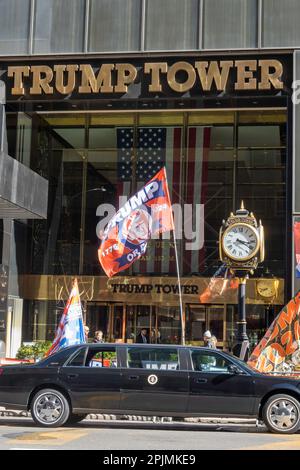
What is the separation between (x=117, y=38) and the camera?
23.5 m

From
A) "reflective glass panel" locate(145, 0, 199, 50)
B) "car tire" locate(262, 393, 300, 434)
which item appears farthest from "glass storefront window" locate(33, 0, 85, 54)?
"car tire" locate(262, 393, 300, 434)

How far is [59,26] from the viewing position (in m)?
23.9

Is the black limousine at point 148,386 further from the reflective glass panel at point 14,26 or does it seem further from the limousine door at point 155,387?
the reflective glass panel at point 14,26

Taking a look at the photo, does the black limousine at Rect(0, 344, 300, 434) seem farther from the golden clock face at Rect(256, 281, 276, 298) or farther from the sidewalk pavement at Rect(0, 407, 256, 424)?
the golden clock face at Rect(256, 281, 276, 298)

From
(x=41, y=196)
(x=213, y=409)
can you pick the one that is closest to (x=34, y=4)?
(x=41, y=196)

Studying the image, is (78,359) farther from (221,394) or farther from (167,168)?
(167,168)

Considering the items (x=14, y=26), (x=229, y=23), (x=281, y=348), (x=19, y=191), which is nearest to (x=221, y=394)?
(x=281, y=348)

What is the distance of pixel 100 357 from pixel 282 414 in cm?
325

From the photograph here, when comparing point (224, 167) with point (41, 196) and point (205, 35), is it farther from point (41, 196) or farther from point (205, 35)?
point (41, 196)

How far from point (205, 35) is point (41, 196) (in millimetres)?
7526

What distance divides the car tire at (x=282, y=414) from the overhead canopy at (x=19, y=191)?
10.00 metres

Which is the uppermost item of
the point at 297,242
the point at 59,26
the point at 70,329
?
the point at 59,26

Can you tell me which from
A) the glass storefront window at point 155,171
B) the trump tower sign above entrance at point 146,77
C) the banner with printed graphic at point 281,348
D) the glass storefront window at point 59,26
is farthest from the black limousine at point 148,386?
the glass storefront window at point 155,171

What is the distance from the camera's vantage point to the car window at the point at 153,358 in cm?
1206
